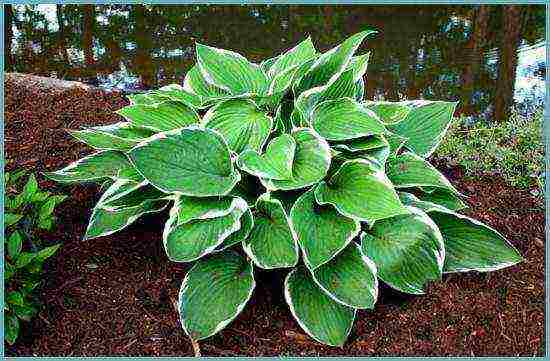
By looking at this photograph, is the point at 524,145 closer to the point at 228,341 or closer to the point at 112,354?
the point at 228,341

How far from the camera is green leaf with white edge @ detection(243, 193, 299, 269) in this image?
229cm

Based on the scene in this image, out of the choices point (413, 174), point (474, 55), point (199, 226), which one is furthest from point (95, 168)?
point (474, 55)

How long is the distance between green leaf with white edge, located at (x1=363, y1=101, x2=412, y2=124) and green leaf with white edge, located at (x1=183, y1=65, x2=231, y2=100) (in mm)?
592

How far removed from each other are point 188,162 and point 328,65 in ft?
2.26

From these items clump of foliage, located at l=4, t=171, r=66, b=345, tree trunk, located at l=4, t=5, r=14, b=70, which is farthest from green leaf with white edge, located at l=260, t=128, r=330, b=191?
tree trunk, located at l=4, t=5, r=14, b=70

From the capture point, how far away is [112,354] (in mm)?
2359

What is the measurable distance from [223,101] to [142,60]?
3943 mm

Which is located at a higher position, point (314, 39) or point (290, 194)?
point (290, 194)

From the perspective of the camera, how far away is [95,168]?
2.71m

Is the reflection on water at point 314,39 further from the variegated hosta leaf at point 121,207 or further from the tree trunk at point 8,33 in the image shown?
the variegated hosta leaf at point 121,207

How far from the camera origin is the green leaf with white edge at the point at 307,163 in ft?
7.64

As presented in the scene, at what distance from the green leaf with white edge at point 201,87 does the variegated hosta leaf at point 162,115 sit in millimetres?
136

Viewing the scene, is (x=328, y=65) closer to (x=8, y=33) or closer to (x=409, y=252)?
(x=409, y=252)

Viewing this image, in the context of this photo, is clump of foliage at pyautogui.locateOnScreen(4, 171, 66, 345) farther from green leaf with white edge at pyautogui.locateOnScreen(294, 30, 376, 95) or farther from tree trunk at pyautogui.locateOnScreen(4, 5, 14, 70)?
tree trunk at pyautogui.locateOnScreen(4, 5, 14, 70)
